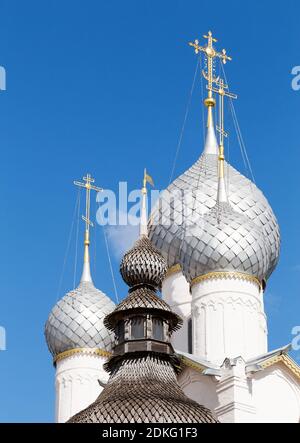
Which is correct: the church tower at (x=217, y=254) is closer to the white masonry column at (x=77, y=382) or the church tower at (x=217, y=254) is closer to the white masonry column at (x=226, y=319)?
the white masonry column at (x=226, y=319)

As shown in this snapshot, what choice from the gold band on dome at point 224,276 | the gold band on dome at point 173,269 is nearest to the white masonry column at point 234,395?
the gold band on dome at point 224,276

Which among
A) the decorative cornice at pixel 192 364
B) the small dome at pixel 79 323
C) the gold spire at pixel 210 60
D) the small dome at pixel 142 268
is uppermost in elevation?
the gold spire at pixel 210 60

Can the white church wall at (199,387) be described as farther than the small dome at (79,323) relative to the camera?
No

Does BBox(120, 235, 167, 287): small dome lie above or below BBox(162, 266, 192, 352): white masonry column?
below

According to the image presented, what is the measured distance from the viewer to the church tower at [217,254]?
2078cm

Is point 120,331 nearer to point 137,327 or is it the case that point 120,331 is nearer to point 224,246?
point 137,327

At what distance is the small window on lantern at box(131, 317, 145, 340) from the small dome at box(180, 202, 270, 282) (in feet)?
14.9

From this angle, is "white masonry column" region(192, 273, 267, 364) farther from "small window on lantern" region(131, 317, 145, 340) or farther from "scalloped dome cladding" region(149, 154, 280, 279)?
"small window on lantern" region(131, 317, 145, 340)

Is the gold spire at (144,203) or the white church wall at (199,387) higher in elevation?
the gold spire at (144,203)

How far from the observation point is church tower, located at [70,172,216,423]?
49.2 ft

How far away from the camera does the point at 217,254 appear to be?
21.1 meters

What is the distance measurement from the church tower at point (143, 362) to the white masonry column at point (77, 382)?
508cm

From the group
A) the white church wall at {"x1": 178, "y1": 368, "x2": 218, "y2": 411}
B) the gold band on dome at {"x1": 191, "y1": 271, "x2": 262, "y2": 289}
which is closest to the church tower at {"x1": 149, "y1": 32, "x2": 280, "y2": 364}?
the gold band on dome at {"x1": 191, "y1": 271, "x2": 262, "y2": 289}

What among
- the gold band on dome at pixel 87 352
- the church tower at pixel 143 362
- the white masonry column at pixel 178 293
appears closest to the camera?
the church tower at pixel 143 362
